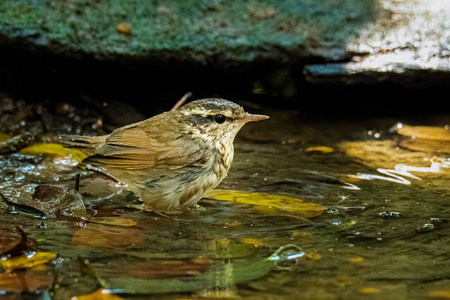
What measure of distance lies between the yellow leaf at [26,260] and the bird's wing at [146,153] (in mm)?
1134

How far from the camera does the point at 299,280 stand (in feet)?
10.1

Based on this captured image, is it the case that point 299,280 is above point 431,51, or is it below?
below

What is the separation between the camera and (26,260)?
10.7ft

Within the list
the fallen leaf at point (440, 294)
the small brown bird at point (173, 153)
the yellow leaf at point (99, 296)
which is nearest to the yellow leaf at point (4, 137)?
the small brown bird at point (173, 153)

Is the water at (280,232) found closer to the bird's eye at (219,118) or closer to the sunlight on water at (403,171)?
the sunlight on water at (403,171)

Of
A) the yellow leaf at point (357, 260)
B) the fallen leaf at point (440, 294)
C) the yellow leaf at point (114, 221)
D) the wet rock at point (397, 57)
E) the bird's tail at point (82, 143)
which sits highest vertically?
the wet rock at point (397, 57)

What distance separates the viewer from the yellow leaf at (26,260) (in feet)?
10.5

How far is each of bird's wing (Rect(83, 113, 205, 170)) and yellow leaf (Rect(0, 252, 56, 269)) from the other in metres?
1.13

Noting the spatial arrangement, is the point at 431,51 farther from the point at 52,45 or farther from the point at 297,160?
the point at 52,45

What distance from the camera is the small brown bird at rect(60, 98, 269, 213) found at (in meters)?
4.36

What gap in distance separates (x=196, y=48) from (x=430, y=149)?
257 centimetres

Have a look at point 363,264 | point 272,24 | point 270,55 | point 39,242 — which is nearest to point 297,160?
point 270,55

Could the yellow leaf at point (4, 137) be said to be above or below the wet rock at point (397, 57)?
below

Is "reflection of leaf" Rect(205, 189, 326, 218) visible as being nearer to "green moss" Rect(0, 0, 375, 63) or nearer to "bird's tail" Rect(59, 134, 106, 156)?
"bird's tail" Rect(59, 134, 106, 156)
